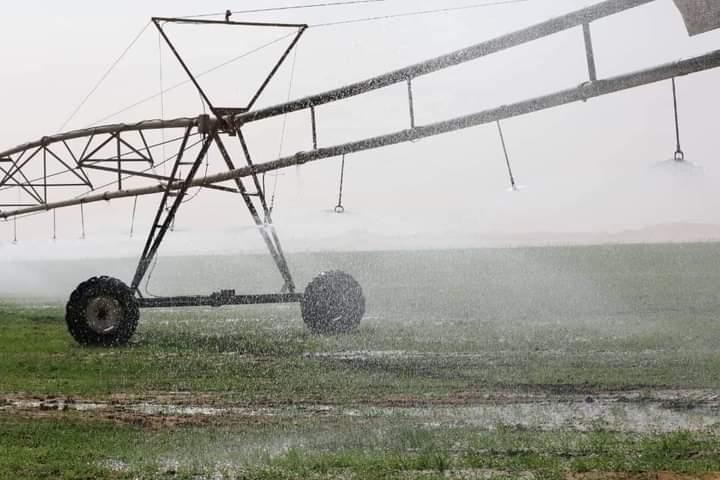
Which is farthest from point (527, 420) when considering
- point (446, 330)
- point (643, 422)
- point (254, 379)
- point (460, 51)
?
point (446, 330)

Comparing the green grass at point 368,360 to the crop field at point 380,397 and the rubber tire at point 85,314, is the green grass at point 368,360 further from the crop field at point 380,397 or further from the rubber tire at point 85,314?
the rubber tire at point 85,314

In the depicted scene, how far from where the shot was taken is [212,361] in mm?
20312

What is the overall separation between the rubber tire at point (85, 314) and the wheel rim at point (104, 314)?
6cm

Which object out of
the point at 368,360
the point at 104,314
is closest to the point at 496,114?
the point at 368,360

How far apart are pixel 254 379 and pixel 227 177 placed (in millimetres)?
8421

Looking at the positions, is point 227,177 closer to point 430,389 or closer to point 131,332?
point 131,332

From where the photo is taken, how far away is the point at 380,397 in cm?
1560

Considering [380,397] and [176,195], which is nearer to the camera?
[380,397]

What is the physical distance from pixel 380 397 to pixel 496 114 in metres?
5.38

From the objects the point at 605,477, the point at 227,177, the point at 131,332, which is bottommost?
the point at 605,477

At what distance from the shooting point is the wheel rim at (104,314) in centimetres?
2322

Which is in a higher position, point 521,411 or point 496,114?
point 496,114

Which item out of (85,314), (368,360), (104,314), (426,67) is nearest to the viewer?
(426,67)

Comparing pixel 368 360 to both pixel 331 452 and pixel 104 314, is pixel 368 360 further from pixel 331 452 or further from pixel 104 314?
pixel 331 452
